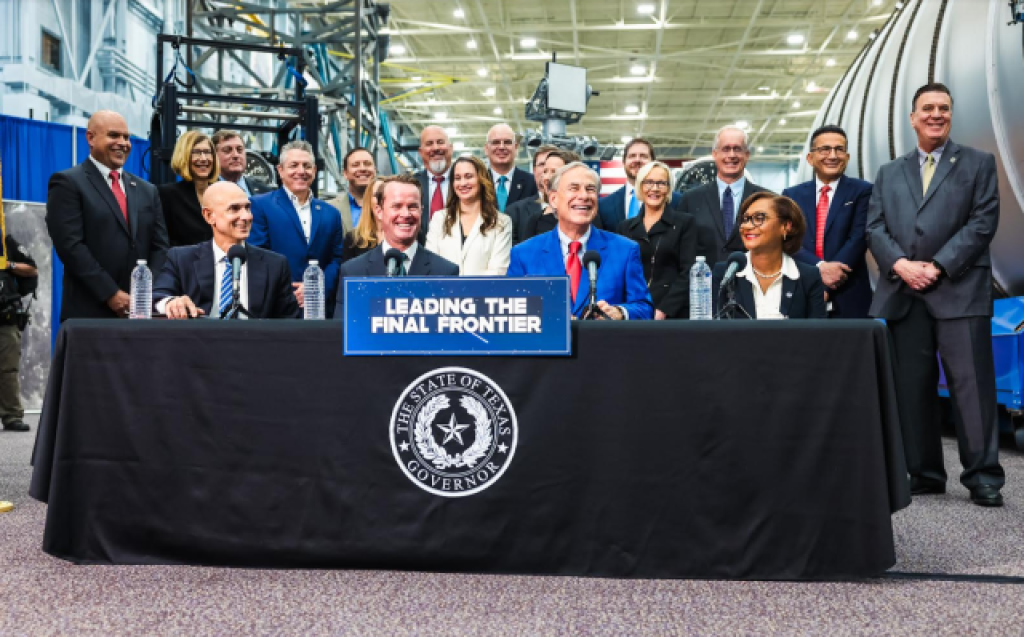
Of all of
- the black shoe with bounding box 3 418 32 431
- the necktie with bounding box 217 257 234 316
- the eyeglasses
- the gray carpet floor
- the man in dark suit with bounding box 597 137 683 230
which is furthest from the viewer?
the black shoe with bounding box 3 418 32 431

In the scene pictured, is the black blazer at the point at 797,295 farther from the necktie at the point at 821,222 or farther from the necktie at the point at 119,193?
the necktie at the point at 119,193

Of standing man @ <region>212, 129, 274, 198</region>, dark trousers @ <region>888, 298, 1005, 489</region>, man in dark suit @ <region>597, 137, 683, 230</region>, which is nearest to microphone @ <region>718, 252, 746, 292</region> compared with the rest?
dark trousers @ <region>888, 298, 1005, 489</region>

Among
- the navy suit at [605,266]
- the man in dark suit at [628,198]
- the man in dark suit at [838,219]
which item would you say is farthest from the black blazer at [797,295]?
the man in dark suit at [628,198]

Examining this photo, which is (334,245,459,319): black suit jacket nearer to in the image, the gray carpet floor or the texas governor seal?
the texas governor seal

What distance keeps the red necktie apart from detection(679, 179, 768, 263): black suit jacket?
3.18ft

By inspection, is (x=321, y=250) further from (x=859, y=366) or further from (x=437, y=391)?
(x=859, y=366)

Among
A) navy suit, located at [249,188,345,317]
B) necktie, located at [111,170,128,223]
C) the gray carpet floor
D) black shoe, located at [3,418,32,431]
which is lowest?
black shoe, located at [3,418,32,431]

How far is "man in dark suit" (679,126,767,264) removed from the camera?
13.5 feet

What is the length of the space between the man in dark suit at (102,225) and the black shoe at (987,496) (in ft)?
11.3

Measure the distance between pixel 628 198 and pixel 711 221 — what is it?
2.04ft

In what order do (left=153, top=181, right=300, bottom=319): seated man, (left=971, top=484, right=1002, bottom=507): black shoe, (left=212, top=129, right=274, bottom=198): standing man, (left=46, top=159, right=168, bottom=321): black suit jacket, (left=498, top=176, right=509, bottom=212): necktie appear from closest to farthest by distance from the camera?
(left=153, top=181, right=300, bottom=319): seated man < (left=971, top=484, right=1002, bottom=507): black shoe < (left=46, top=159, right=168, bottom=321): black suit jacket < (left=212, top=129, right=274, bottom=198): standing man < (left=498, top=176, right=509, bottom=212): necktie

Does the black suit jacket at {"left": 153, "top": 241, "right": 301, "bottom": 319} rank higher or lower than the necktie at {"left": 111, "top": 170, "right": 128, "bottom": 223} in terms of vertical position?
lower

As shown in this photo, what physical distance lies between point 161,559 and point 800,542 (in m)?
1.75

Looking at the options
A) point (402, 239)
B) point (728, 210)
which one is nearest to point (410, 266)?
point (402, 239)
